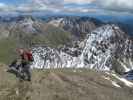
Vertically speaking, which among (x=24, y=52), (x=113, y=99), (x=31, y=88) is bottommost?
(x=113, y=99)

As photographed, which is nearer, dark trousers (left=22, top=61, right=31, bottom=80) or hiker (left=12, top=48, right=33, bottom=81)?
hiker (left=12, top=48, right=33, bottom=81)

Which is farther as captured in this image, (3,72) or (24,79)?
(3,72)

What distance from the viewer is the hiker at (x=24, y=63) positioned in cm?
3541

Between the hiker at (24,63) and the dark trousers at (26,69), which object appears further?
the dark trousers at (26,69)

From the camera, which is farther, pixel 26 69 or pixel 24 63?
pixel 26 69

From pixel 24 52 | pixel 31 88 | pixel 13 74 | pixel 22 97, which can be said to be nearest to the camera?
pixel 22 97

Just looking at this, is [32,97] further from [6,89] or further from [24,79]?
[24,79]

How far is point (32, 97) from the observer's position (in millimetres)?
29844

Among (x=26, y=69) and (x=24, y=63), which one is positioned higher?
(x=24, y=63)

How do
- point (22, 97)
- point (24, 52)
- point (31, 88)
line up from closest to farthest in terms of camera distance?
1. point (22, 97)
2. point (31, 88)
3. point (24, 52)

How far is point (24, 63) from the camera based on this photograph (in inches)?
1465

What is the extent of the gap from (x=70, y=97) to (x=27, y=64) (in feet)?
20.9

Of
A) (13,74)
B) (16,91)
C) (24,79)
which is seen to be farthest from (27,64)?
(16,91)

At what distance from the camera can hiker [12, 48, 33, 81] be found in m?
35.4
